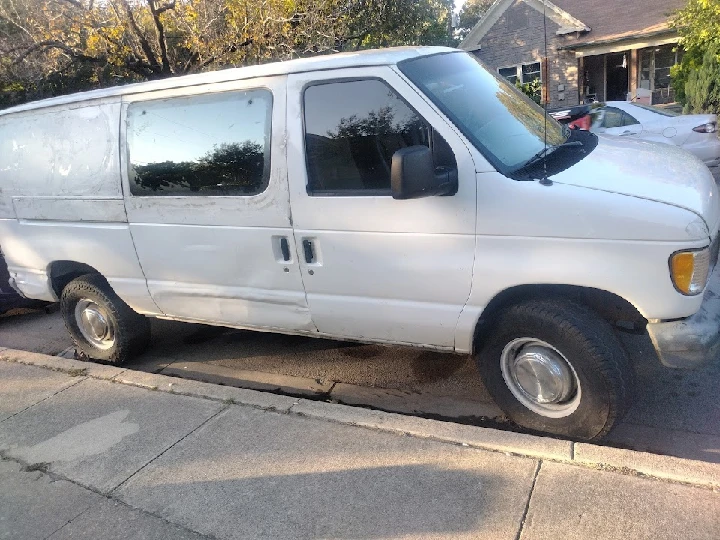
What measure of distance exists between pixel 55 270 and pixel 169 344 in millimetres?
1204

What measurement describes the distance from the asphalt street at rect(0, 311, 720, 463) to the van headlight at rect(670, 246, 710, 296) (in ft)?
1.50

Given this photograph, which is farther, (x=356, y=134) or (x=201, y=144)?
(x=201, y=144)

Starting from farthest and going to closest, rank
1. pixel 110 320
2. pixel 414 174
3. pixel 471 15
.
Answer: pixel 471 15
pixel 110 320
pixel 414 174

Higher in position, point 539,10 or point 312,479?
point 539,10

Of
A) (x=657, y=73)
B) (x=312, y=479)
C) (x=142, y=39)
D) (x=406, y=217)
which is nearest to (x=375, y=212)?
(x=406, y=217)

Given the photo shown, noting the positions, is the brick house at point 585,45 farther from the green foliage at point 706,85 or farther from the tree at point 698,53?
the green foliage at point 706,85

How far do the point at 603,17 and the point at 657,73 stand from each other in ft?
9.89

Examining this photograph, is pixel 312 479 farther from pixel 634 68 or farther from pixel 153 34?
pixel 634 68

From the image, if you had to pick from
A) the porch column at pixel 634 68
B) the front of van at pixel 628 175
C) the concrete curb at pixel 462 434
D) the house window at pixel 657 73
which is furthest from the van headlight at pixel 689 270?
the house window at pixel 657 73

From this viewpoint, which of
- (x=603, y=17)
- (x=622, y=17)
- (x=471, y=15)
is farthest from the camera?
(x=471, y=15)

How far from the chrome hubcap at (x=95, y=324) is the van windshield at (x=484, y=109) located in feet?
10.8

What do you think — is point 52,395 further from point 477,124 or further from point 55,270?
point 477,124

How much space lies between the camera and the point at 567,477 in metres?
2.89

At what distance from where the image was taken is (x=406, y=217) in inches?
134
